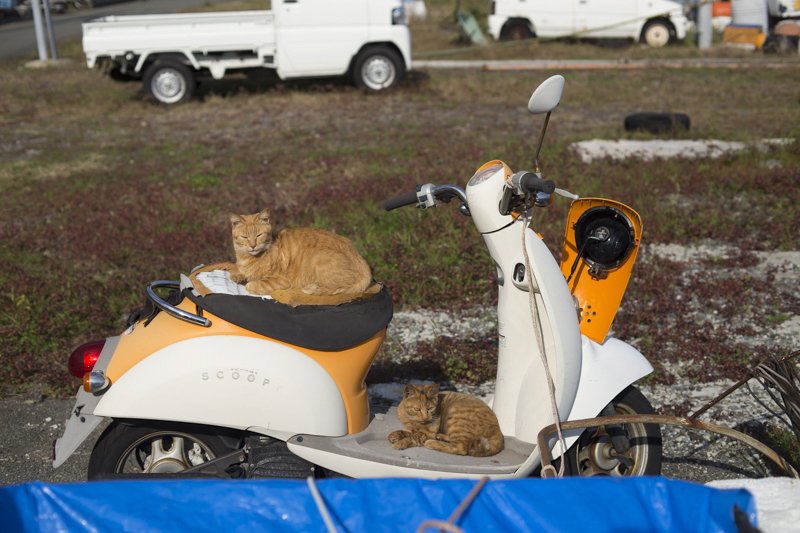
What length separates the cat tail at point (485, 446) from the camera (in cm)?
321

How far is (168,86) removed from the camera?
13.3 m

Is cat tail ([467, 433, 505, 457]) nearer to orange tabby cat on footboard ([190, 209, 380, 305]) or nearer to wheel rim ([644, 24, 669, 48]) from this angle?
orange tabby cat on footboard ([190, 209, 380, 305])

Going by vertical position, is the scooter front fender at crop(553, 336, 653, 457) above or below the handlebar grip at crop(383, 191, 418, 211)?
below

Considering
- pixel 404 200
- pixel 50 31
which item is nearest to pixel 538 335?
pixel 404 200

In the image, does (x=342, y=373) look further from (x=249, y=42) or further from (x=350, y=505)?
(x=249, y=42)

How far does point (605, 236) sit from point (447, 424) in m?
1.00

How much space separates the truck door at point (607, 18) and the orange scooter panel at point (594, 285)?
56.7ft

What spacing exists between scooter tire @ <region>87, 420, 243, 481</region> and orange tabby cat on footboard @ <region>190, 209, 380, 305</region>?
55 centimetres

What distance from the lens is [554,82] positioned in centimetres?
298

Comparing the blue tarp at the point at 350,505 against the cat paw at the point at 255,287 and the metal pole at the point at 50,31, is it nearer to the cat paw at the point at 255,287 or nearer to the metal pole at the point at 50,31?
the cat paw at the point at 255,287

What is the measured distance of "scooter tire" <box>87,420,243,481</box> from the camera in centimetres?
309

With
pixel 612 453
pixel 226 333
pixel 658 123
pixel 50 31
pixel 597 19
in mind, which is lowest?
pixel 612 453

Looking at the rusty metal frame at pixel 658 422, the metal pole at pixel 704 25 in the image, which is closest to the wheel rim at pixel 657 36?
the metal pole at pixel 704 25

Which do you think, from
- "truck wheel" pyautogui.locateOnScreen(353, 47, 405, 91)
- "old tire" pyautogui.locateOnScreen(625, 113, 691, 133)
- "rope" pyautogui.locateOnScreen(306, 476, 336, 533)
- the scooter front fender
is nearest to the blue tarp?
"rope" pyautogui.locateOnScreen(306, 476, 336, 533)
